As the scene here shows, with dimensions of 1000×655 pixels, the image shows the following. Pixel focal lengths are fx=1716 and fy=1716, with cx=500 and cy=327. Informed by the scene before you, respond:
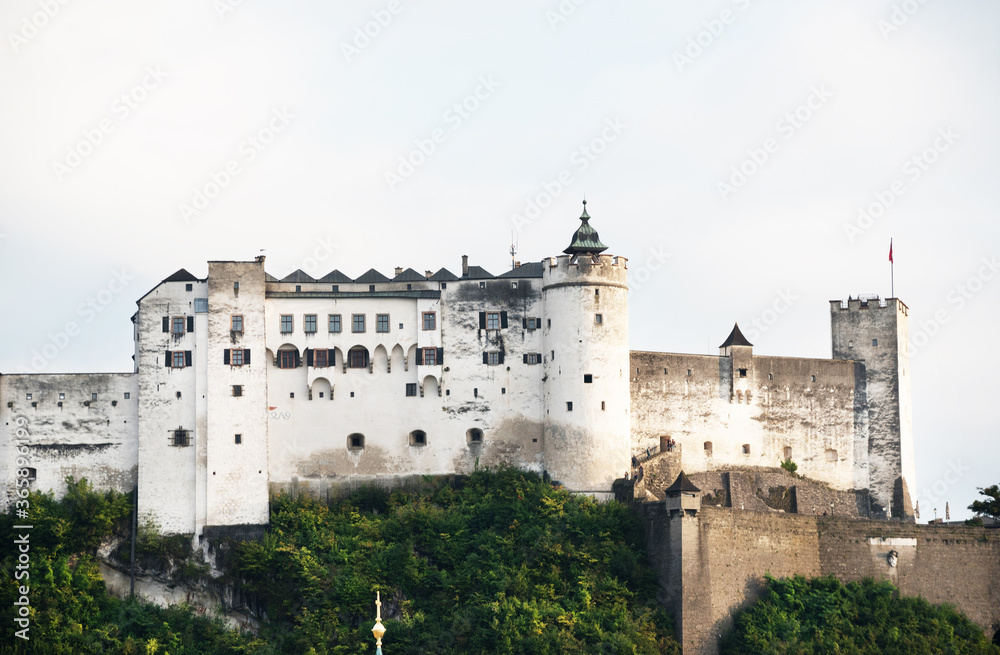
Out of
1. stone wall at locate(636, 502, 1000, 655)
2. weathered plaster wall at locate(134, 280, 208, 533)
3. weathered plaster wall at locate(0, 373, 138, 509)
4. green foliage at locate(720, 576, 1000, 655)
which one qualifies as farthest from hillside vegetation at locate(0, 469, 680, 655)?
green foliage at locate(720, 576, 1000, 655)

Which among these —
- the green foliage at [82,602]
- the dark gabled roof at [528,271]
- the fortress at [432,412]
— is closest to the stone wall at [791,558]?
the fortress at [432,412]

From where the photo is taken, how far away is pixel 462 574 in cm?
7306

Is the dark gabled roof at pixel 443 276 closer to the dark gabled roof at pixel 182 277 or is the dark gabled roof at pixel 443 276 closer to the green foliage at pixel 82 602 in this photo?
the dark gabled roof at pixel 182 277

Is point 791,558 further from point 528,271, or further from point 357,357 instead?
point 357,357

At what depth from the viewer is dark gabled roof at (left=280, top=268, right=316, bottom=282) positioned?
80.1 meters

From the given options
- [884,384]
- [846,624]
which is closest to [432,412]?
[846,624]

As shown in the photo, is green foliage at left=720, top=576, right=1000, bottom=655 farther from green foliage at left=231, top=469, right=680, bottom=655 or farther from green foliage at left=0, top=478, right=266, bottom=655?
green foliage at left=0, top=478, right=266, bottom=655

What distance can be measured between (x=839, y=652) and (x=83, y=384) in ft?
116

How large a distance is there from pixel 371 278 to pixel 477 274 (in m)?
5.00

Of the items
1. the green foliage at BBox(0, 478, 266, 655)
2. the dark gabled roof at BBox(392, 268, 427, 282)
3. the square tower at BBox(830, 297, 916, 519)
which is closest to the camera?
the green foliage at BBox(0, 478, 266, 655)

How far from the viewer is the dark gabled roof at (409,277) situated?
80.8 meters

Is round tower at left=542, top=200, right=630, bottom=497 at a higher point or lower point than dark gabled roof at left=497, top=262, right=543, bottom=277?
lower

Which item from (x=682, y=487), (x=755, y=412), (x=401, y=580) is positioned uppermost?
(x=755, y=412)

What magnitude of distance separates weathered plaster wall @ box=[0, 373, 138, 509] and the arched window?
33.1 ft
